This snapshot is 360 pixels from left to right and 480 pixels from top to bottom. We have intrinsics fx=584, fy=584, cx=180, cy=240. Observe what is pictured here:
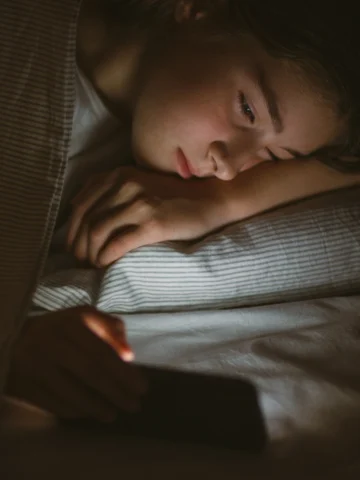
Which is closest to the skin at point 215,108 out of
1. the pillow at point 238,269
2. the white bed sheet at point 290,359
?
the pillow at point 238,269

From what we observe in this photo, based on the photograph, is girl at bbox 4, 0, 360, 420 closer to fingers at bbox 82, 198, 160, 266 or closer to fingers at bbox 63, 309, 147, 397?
fingers at bbox 82, 198, 160, 266

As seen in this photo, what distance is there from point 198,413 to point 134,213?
12.2 inches

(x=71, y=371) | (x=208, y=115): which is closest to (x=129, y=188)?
(x=208, y=115)

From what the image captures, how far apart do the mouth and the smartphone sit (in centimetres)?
34

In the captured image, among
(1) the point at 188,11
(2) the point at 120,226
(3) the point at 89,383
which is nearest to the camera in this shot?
(3) the point at 89,383

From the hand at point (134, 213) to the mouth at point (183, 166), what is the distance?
0.02 metres

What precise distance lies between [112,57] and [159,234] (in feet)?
1.13

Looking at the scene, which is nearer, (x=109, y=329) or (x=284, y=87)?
(x=109, y=329)

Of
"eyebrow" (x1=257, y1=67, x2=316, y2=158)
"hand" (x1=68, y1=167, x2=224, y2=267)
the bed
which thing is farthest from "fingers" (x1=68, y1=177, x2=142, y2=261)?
"eyebrow" (x1=257, y1=67, x2=316, y2=158)

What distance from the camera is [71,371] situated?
1.76ft

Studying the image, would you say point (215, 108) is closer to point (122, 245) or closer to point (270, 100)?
point (270, 100)

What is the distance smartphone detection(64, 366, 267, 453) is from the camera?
0.57 metres

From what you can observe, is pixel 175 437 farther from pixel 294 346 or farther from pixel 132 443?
pixel 294 346

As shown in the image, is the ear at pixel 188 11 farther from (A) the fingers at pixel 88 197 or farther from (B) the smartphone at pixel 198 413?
(B) the smartphone at pixel 198 413
